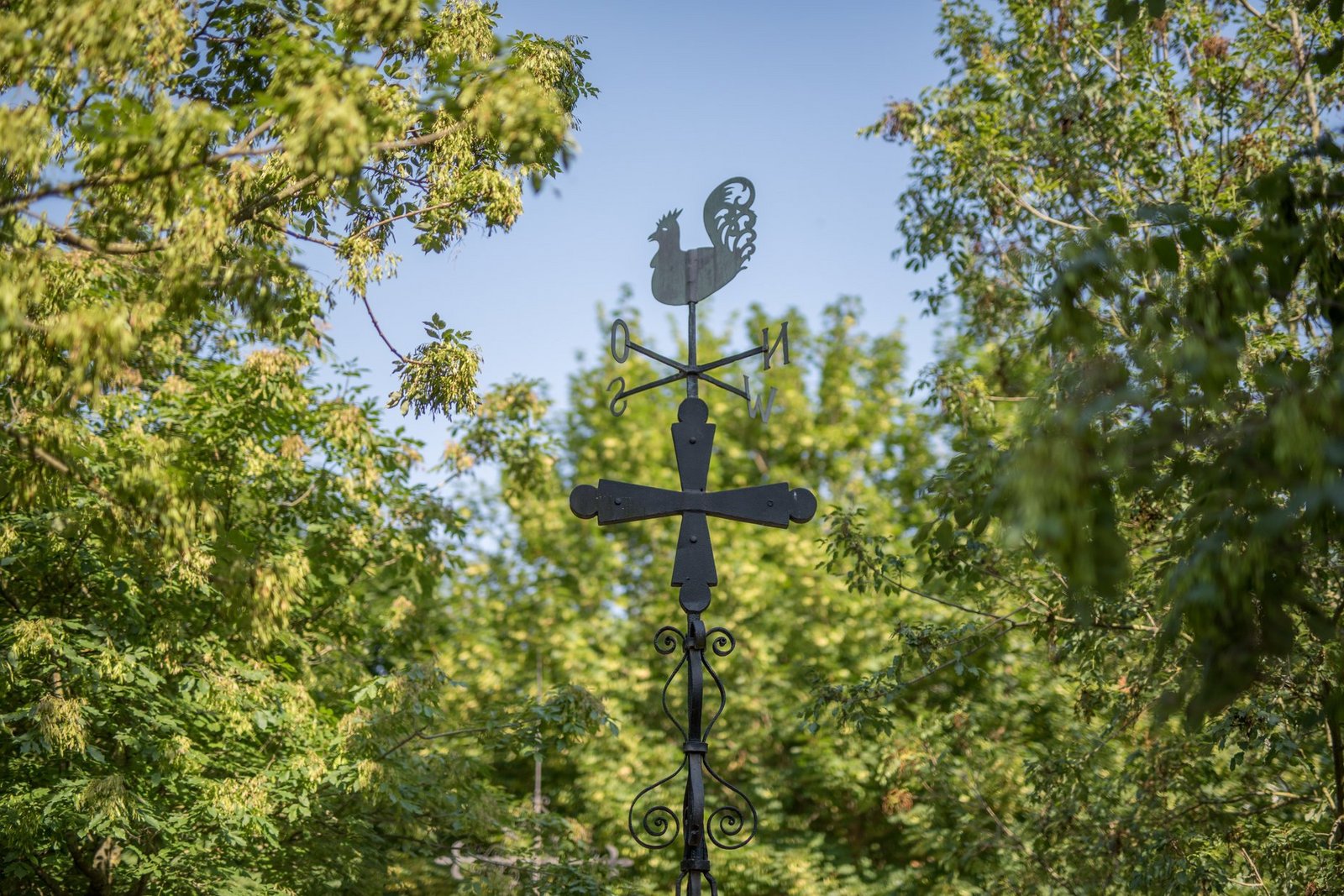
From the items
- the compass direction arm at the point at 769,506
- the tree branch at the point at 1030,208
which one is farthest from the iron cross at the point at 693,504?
the tree branch at the point at 1030,208

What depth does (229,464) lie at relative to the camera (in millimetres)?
7477

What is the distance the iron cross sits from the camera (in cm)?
405

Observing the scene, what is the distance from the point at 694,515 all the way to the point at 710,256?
1.07m

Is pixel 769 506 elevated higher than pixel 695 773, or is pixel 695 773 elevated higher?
pixel 769 506

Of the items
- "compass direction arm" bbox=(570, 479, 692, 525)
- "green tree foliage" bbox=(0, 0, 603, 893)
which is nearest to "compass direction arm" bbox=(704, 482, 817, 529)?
"compass direction arm" bbox=(570, 479, 692, 525)

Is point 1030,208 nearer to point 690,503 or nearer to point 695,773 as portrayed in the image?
point 690,503

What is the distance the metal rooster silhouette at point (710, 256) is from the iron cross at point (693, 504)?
18.9 inches

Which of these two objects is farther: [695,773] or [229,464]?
[229,464]

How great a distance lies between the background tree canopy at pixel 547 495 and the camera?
99.8 inches

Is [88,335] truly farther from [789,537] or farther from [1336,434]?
[789,537]

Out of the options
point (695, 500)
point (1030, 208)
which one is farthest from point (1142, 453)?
point (1030, 208)

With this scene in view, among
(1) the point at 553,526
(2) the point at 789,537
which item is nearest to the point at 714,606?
(2) the point at 789,537

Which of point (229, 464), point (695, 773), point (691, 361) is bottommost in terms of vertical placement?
point (695, 773)

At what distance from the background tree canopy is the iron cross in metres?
0.74
